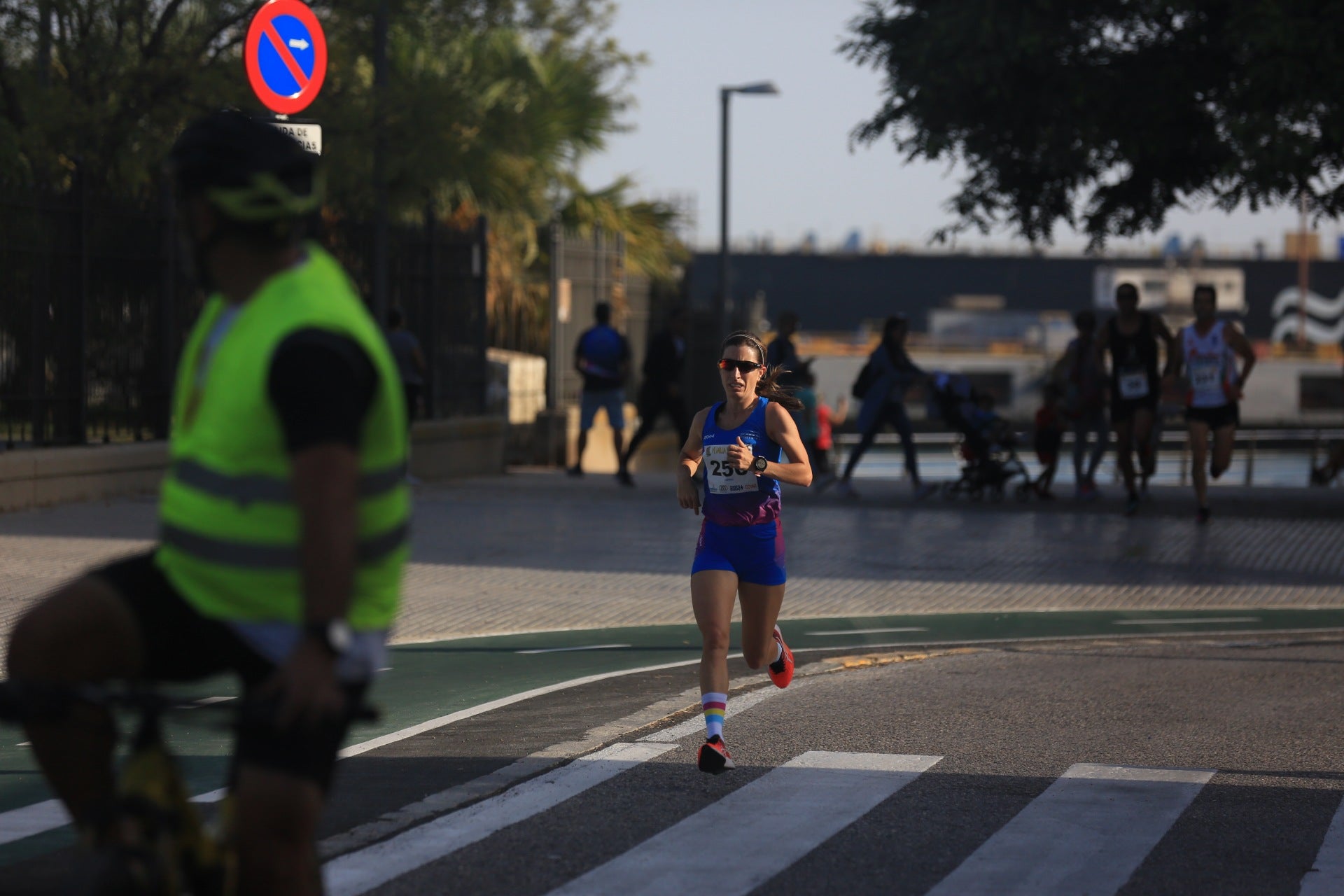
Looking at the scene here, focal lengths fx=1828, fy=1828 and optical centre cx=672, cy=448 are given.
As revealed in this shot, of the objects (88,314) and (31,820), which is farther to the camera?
(88,314)

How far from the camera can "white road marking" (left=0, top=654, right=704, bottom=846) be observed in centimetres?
531

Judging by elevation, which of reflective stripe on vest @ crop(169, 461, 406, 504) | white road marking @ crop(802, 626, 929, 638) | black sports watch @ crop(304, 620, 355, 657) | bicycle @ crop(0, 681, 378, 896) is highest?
reflective stripe on vest @ crop(169, 461, 406, 504)

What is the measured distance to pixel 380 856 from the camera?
16.8 feet

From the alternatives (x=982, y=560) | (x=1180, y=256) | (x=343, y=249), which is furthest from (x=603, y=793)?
(x=1180, y=256)

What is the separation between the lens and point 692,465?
696 centimetres

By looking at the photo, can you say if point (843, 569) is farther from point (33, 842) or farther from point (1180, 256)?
point (1180, 256)

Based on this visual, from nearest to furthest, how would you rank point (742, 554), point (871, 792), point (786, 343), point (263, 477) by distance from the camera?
point (263, 477), point (871, 792), point (742, 554), point (786, 343)

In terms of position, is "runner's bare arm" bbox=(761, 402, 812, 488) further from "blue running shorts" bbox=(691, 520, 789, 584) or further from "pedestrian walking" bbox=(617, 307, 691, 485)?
"pedestrian walking" bbox=(617, 307, 691, 485)

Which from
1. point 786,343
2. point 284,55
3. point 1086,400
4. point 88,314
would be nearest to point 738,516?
point 284,55

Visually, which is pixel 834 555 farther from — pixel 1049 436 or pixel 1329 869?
pixel 1329 869

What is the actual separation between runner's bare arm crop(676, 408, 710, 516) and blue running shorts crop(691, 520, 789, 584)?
30 centimetres

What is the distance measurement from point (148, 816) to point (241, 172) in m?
1.06

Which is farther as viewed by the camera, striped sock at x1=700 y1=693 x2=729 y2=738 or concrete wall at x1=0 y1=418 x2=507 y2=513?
concrete wall at x1=0 y1=418 x2=507 y2=513

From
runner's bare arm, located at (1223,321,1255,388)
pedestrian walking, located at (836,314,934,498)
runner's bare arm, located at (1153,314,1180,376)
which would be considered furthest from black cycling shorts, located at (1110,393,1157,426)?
pedestrian walking, located at (836,314,934,498)
